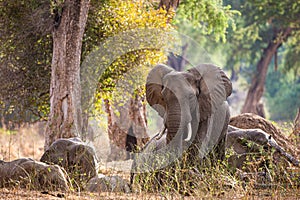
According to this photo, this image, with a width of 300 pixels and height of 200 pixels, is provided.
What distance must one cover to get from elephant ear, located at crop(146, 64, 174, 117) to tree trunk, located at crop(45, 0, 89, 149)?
10.2ft

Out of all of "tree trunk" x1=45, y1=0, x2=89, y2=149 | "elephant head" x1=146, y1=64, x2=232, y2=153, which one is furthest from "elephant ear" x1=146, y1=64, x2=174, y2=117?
"tree trunk" x1=45, y1=0, x2=89, y2=149

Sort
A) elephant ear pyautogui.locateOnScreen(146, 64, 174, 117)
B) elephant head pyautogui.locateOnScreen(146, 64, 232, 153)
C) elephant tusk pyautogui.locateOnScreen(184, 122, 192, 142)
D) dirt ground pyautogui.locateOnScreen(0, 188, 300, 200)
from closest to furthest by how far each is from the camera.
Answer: dirt ground pyautogui.locateOnScreen(0, 188, 300, 200) < elephant head pyautogui.locateOnScreen(146, 64, 232, 153) < elephant tusk pyautogui.locateOnScreen(184, 122, 192, 142) < elephant ear pyautogui.locateOnScreen(146, 64, 174, 117)

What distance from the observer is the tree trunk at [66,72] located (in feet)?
41.2

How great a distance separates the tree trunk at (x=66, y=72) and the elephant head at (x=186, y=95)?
3.10 m

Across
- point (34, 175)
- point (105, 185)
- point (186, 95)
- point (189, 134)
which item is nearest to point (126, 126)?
point (189, 134)

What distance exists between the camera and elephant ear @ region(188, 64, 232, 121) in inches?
374

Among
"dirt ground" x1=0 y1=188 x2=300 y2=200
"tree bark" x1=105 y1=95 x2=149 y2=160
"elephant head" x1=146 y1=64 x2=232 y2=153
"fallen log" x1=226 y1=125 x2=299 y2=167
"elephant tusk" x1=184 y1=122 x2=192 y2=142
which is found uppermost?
"elephant head" x1=146 y1=64 x2=232 y2=153

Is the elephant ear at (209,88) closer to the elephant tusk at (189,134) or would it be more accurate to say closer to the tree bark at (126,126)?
the elephant tusk at (189,134)

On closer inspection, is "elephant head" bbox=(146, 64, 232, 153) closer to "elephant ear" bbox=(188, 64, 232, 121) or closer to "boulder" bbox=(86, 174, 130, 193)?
"elephant ear" bbox=(188, 64, 232, 121)

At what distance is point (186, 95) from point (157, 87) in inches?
31.1

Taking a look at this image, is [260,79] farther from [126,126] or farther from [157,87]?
[157,87]

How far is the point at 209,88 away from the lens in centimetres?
956

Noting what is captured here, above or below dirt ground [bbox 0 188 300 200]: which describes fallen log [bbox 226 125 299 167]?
above

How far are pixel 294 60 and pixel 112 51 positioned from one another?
17.5 m
